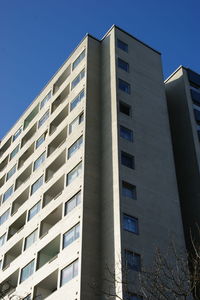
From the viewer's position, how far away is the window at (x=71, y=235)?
35.5 metres

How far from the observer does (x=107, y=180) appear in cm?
3806

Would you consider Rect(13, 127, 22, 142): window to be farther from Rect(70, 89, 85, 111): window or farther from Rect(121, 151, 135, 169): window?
Rect(121, 151, 135, 169): window

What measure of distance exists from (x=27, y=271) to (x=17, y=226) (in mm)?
9172

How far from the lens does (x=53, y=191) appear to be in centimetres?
4391

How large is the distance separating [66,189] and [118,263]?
10.1 meters

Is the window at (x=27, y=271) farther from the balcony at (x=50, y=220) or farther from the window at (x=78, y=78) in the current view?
the window at (x=78, y=78)

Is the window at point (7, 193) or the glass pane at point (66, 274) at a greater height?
the window at point (7, 193)

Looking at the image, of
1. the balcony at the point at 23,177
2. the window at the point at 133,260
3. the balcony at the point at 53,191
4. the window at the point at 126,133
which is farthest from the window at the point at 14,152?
the window at the point at 133,260

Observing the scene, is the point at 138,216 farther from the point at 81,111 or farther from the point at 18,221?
the point at 18,221

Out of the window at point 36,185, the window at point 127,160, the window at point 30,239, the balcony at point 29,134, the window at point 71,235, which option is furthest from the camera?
the balcony at point 29,134

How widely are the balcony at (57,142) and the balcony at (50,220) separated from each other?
7.70m

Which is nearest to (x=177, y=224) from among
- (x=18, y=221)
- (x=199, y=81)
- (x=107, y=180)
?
(x=107, y=180)

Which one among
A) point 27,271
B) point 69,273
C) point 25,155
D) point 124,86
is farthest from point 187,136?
point 27,271

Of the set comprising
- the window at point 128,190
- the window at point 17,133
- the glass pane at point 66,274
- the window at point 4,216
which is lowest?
the glass pane at point 66,274
